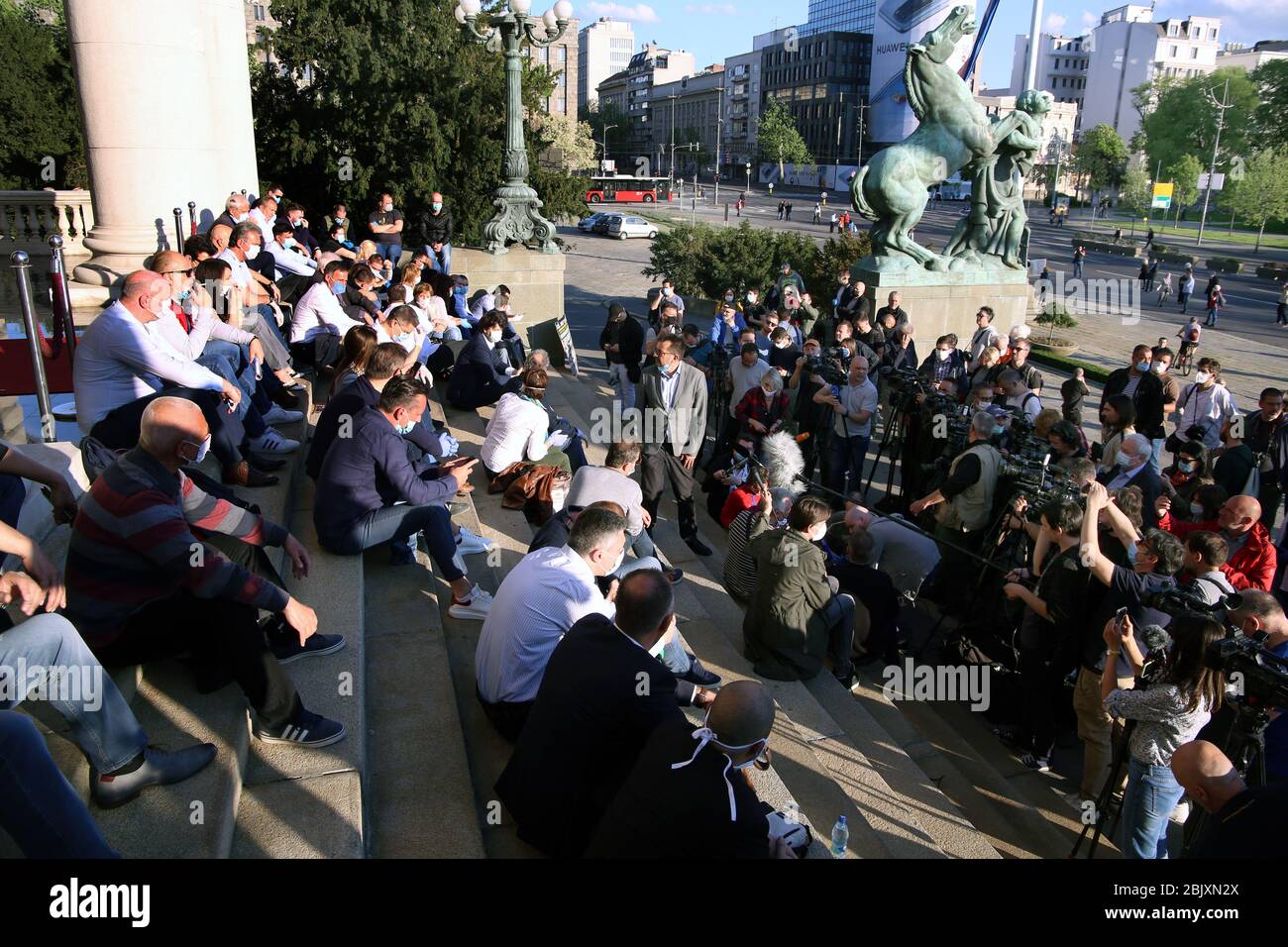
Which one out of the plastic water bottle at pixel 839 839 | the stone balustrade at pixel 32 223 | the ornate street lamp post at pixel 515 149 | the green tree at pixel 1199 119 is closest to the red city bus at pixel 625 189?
the ornate street lamp post at pixel 515 149

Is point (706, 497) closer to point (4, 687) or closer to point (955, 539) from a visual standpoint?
point (955, 539)

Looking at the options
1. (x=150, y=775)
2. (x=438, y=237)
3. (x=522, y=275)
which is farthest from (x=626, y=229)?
(x=150, y=775)

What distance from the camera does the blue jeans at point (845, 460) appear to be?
379 inches

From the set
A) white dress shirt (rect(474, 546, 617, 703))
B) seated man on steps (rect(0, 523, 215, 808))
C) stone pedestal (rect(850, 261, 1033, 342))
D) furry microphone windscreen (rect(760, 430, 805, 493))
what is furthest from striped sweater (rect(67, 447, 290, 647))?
stone pedestal (rect(850, 261, 1033, 342))

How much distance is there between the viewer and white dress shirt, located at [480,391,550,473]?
750 cm

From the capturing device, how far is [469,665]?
5.38 m

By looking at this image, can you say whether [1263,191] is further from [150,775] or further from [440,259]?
[150,775]

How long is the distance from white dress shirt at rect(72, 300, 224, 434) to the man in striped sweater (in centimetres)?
155

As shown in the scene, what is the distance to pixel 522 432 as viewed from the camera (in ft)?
24.8

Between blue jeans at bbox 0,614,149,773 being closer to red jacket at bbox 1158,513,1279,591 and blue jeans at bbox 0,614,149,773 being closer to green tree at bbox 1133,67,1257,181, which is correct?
red jacket at bbox 1158,513,1279,591

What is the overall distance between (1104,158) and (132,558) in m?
90.4
